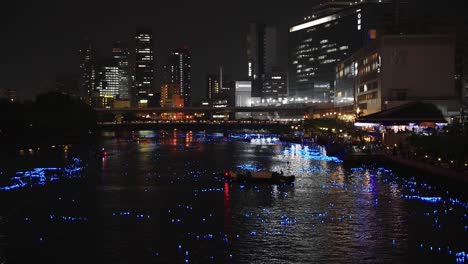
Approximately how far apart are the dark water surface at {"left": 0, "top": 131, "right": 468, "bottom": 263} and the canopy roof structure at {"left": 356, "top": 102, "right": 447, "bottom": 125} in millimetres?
21423

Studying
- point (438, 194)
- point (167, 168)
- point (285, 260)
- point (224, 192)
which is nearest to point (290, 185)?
point (224, 192)

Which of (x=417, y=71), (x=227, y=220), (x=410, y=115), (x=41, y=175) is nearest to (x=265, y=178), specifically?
(x=227, y=220)

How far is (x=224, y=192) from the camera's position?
159 ft

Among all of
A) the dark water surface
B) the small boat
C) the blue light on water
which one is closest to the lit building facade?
the dark water surface

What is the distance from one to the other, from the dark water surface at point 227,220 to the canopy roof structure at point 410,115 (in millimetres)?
21423

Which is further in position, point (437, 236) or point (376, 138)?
point (376, 138)

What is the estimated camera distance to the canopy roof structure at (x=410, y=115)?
263 feet

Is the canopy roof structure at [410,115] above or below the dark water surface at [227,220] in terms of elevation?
above

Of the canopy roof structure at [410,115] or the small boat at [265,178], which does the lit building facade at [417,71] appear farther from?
the small boat at [265,178]

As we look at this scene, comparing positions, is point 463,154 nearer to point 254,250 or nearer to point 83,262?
point 254,250

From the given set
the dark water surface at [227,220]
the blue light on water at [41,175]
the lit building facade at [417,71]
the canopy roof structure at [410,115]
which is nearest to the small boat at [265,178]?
A: the dark water surface at [227,220]

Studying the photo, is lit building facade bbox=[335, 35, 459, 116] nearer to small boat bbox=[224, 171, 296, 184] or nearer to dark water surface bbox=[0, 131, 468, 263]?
dark water surface bbox=[0, 131, 468, 263]

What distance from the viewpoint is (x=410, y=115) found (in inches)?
3219

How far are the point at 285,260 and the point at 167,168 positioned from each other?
39436mm
